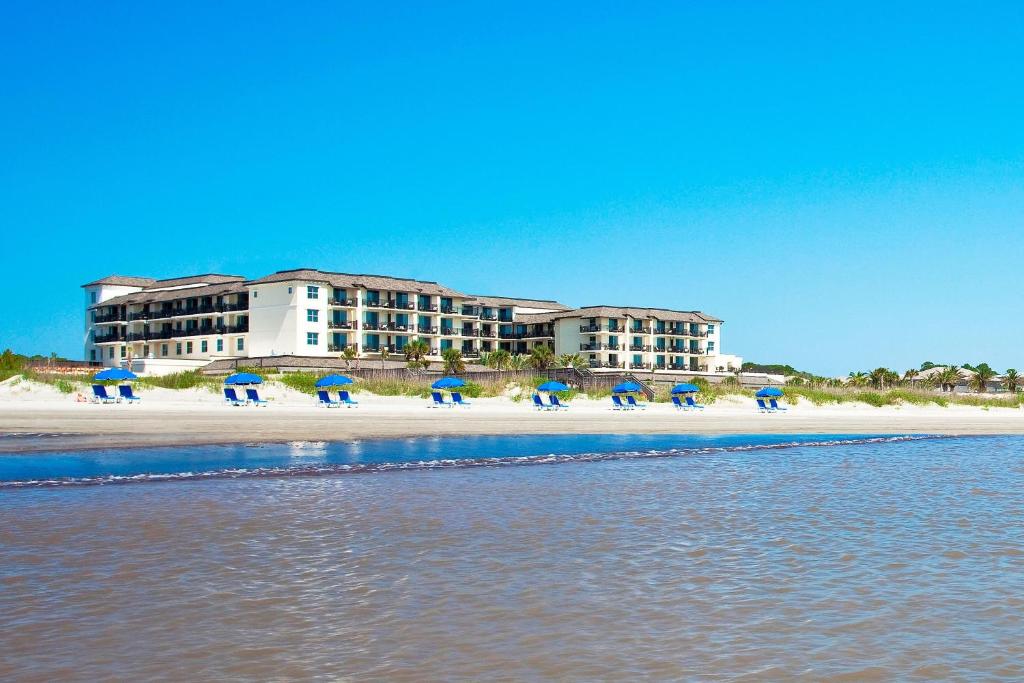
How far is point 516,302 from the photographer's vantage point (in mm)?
109250

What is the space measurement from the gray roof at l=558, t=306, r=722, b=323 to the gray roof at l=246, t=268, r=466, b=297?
14026 millimetres

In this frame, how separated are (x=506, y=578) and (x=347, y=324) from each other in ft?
248

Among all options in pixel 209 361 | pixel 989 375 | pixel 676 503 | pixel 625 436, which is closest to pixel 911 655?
pixel 676 503

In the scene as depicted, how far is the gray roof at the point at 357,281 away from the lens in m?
79.6

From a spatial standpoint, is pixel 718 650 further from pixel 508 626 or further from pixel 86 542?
pixel 86 542

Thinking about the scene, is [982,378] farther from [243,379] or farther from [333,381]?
[243,379]

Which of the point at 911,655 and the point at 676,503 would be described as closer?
the point at 911,655

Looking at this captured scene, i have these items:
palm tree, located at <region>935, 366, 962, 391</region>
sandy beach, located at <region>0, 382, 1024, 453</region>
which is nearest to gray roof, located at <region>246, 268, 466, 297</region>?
sandy beach, located at <region>0, 382, 1024, 453</region>

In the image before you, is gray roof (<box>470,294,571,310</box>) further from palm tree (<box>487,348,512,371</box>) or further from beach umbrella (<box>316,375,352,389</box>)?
beach umbrella (<box>316,375,352,389</box>)

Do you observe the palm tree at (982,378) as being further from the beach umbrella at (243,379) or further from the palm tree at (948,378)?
the beach umbrella at (243,379)

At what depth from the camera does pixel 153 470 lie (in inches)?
664

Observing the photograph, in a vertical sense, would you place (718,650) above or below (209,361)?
below

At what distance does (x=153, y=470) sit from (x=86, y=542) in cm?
771

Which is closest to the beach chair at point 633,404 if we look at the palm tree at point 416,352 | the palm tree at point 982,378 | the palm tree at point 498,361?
the palm tree at point 498,361
